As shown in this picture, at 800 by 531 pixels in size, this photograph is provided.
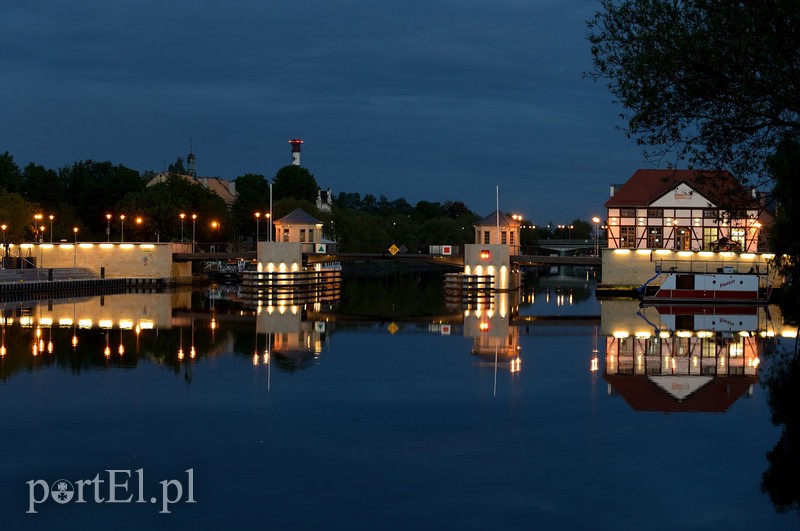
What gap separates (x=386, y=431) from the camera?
893 inches

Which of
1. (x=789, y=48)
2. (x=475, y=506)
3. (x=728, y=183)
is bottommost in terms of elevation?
(x=475, y=506)

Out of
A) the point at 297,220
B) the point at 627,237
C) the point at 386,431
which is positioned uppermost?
the point at 297,220

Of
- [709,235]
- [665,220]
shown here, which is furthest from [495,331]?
[709,235]

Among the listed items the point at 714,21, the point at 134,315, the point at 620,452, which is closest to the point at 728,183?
the point at 714,21

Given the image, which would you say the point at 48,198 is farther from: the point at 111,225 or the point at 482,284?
the point at 482,284

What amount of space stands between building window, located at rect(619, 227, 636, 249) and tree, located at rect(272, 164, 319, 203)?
210ft

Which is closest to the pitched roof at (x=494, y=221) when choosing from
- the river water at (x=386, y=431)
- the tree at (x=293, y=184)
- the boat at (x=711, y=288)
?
the boat at (x=711, y=288)

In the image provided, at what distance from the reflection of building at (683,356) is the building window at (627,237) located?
2042 centimetres

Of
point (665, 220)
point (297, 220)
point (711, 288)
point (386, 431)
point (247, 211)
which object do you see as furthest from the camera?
point (247, 211)

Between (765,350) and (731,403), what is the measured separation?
12436 millimetres

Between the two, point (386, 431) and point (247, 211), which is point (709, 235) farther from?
point (386, 431)

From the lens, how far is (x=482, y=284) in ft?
261

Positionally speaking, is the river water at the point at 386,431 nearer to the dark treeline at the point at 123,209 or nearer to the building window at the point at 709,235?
the building window at the point at 709,235

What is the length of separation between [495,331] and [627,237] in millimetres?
34567
